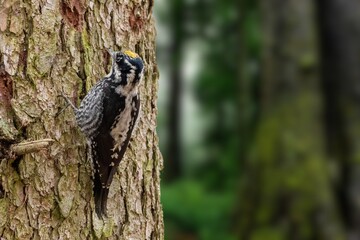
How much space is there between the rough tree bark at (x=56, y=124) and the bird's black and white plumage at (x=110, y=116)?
5 centimetres

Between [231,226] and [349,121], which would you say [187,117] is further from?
[349,121]

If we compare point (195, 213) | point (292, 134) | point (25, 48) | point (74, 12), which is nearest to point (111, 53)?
point (74, 12)

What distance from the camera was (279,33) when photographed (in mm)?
8820

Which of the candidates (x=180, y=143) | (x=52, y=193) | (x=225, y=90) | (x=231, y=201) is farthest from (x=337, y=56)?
(x=180, y=143)

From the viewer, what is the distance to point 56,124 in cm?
308

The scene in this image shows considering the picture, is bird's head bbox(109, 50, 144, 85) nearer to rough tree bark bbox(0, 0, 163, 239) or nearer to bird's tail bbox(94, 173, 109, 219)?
rough tree bark bbox(0, 0, 163, 239)

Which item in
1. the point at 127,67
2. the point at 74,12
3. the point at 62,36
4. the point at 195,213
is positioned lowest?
the point at 195,213

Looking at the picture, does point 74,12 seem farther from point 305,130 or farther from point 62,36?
point 305,130

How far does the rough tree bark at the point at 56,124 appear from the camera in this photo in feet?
9.71

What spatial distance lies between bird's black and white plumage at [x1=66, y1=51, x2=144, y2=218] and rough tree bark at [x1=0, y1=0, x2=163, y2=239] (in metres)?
0.05

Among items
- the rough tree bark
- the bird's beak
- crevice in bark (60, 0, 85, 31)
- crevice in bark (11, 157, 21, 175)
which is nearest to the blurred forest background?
the rough tree bark

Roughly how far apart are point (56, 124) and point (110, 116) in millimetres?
→ 312

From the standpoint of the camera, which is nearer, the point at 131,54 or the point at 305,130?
the point at 131,54

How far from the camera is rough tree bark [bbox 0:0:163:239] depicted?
2.96 m
